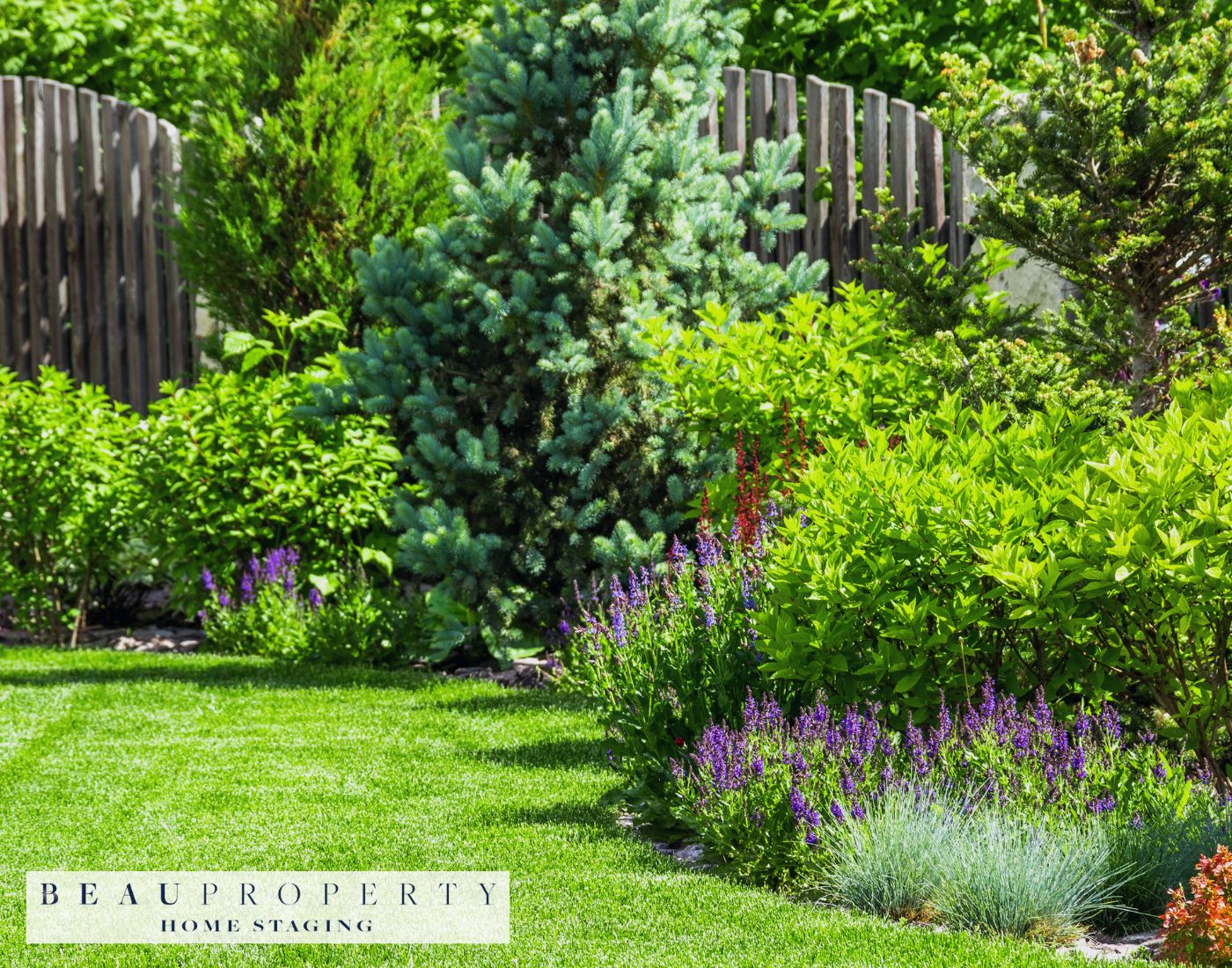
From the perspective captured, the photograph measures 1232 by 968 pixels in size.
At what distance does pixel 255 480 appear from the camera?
761 cm

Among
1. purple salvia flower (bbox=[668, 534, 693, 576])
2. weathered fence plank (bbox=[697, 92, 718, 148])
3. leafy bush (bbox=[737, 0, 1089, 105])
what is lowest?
purple salvia flower (bbox=[668, 534, 693, 576])

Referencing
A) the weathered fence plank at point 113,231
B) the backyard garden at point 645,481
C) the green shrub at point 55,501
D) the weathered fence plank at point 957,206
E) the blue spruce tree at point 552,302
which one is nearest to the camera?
the backyard garden at point 645,481

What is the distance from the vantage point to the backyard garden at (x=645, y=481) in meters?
3.78

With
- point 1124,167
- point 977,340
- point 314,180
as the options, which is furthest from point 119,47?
point 1124,167

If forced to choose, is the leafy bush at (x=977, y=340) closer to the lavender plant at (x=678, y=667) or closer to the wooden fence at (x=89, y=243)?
the lavender plant at (x=678, y=667)

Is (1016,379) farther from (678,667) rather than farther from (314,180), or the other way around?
(314,180)

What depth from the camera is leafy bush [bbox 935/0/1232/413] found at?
5.25 m

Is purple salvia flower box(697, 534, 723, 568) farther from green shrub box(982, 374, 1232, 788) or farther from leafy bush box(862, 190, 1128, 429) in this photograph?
green shrub box(982, 374, 1232, 788)

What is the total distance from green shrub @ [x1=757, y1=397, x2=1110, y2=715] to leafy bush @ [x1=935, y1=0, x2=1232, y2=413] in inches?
49.5

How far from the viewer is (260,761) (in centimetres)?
520

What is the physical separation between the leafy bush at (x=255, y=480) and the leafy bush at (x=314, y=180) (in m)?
0.66

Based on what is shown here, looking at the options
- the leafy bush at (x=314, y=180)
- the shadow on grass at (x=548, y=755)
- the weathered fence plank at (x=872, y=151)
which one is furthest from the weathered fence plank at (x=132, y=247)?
the shadow on grass at (x=548, y=755)

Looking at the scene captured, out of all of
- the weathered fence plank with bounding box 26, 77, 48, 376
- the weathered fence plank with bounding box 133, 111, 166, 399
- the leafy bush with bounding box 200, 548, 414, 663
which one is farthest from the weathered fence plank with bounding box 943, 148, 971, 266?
the weathered fence plank with bounding box 26, 77, 48, 376

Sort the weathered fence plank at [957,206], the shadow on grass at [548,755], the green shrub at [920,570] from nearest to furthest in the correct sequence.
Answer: the green shrub at [920,570], the shadow on grass at [548,755], the weathered fence plank at [957,206]
